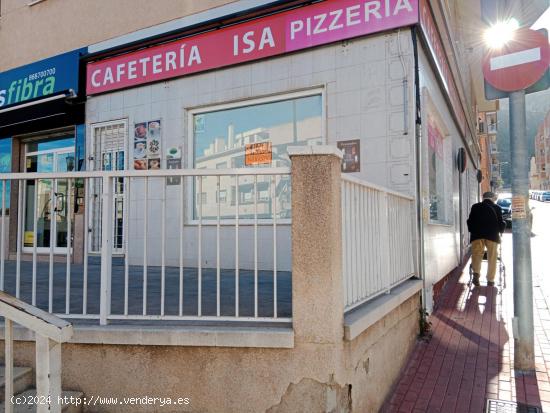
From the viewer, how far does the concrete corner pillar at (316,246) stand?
8.98 feet

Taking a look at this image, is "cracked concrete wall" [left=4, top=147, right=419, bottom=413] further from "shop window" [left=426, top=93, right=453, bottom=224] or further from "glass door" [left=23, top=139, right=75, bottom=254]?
"glass door" [left=23, top=139, right=75, bottom=254]

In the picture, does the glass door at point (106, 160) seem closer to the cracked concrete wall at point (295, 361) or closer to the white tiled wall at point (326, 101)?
the white tiled wall at point (326, 101)

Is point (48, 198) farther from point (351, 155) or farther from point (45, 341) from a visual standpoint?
point (45, 341)

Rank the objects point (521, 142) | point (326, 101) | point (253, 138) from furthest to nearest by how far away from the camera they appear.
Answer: point (253, 138) → point (326, 101) → point (521, 142)

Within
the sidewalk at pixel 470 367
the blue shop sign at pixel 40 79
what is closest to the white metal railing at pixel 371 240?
the sidewalk at pixel 470 367

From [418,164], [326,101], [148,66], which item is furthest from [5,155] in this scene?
[418,164]

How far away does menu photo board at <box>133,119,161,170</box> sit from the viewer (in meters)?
7.22

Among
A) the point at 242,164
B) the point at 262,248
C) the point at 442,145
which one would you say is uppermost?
the point at 442,145

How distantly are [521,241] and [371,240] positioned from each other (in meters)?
1.63

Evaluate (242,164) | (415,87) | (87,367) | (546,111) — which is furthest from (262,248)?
(546,111)

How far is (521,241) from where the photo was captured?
4141 mm

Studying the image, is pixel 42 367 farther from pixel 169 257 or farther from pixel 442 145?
pixel 442 145

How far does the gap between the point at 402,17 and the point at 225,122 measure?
3.02 meters

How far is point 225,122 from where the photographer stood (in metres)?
6.84
